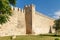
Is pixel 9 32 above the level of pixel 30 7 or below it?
below

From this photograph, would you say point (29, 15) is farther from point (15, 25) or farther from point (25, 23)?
point (15, 25)

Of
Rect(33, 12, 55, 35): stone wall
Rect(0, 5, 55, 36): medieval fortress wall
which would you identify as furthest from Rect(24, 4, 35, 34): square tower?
Rect(33, 12, 55, 35): stone wall

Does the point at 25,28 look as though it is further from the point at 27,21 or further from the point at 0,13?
the point at 0,13

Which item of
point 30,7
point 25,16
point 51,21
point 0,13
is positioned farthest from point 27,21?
point 0,13

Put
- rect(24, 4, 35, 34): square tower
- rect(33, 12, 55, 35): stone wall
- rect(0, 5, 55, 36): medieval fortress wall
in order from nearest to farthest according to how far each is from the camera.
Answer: rect(0, 5, 55, 36): medieval fortress wall → rect(24, 4, 35, 34): square tower → rect(33, 12, 55, 35): stone wall

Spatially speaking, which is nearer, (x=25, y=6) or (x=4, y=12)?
(x=4, y=12)

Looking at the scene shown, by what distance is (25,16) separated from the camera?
79.6 ft

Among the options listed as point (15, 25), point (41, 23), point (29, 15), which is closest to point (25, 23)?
point (29, 15)

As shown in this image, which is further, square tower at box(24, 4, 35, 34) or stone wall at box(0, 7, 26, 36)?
square tower at box(24, 4, 35, 34)

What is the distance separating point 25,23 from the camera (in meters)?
24.4

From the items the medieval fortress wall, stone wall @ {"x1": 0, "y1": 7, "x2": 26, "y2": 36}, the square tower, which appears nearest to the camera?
stone wall @ {"x1": 0, "y1": 7, "x2": 26, "y2": 36}

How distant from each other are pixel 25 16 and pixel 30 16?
36.2 inches

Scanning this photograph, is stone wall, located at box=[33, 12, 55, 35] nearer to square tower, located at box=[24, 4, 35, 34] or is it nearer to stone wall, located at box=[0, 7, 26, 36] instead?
square tower, located at box=[24, 4, 35, 34]

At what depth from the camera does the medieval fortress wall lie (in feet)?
63.9
